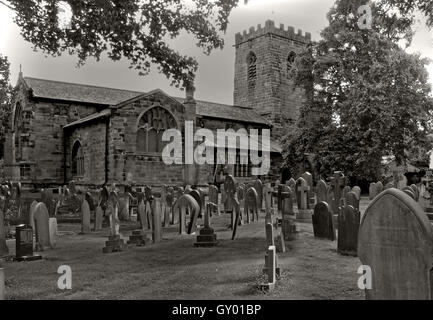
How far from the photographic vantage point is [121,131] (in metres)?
23.8

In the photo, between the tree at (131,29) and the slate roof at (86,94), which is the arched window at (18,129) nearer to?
the slate roof at (86,94)

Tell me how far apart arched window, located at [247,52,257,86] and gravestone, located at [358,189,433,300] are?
39308 millimetres

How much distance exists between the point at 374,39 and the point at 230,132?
13.0 m

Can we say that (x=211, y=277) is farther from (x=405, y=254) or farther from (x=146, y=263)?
(x=405, y=254)

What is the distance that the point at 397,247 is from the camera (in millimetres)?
4352

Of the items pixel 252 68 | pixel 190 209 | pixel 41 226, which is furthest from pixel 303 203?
pixel 252 68

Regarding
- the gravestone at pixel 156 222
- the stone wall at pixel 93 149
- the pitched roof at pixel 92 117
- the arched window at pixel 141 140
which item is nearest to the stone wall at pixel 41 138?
the pitched roof at pixel 92 117

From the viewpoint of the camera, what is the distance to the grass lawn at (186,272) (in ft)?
19.5

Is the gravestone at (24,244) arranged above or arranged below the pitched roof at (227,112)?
below

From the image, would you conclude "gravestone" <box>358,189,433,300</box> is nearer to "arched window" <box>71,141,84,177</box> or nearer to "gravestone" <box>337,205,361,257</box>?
"gravestone" <box>337,205,361,257</box>

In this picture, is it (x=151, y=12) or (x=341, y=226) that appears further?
(x=151, y=12)

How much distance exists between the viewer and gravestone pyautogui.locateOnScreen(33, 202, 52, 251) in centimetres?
947

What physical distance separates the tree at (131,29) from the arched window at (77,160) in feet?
44.5
